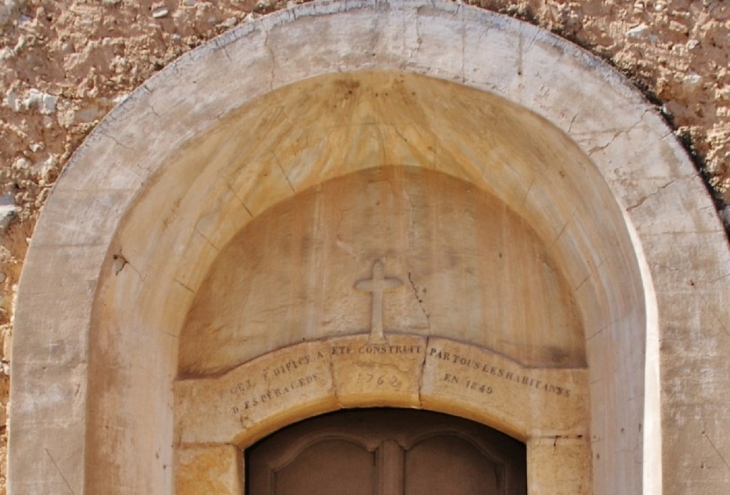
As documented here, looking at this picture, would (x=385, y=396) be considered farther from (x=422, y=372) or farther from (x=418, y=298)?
(x=418, y=298)

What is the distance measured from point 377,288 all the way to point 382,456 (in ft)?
2.23

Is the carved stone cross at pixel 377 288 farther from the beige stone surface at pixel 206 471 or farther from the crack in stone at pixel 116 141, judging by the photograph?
the crack in stone at pixel 116 141

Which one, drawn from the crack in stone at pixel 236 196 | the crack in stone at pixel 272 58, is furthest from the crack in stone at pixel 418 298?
the crack in stone at pixel 272 58

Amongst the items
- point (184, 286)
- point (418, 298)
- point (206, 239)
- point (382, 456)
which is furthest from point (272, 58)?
point (382, 456)

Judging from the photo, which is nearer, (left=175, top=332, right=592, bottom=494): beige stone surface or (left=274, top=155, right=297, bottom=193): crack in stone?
(left=175, top=332, right=592, bottom=494): beige stone surface

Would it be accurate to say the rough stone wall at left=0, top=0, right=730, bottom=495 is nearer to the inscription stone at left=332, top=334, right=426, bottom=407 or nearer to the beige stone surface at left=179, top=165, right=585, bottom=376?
the beige stone surface at left=179, top=165, right=585, bottom=376

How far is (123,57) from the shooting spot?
5238mm

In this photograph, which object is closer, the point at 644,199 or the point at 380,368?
the point at 644,199

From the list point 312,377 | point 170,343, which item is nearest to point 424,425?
point 312,377

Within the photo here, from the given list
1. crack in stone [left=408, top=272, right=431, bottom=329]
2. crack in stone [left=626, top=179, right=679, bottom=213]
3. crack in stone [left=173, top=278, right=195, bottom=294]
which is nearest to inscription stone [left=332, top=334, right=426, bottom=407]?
crack in stone [left=408, top=272, right=431, bottom=329]

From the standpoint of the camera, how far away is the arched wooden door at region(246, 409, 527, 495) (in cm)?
561

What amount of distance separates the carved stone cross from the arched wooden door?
0.42 metres

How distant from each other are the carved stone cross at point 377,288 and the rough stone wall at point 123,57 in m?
1.08

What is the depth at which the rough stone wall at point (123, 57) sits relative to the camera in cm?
499
